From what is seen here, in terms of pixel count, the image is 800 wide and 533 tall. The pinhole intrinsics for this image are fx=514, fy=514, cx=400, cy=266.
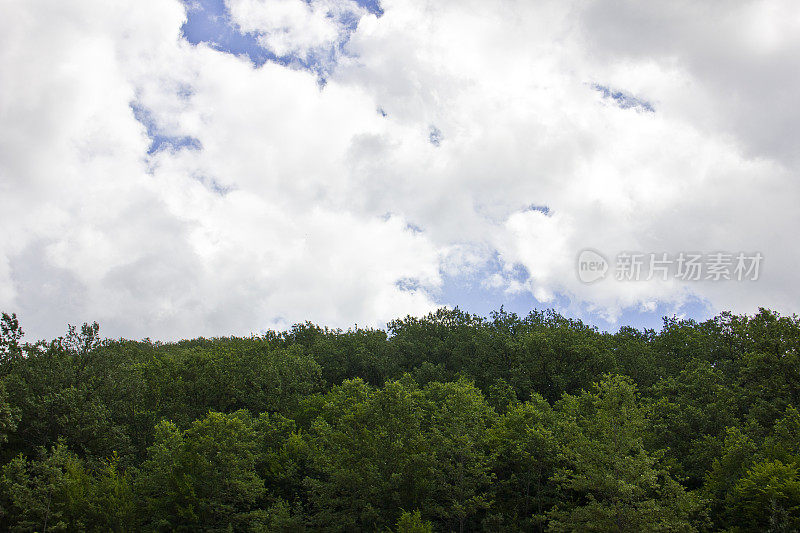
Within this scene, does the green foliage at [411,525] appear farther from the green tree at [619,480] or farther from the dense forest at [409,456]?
the green tree at [619,480]

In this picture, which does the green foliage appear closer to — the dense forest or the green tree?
the dense forest

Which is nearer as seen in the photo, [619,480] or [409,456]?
[619,480]

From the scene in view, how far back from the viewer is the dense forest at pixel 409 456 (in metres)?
33.1

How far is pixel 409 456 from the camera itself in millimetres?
→ 40062

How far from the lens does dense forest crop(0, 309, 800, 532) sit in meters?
33.1

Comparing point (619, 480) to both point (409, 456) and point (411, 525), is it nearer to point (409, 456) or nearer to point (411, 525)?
point (411, 525)

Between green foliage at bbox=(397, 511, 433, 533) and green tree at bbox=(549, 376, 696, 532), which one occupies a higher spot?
green tree at bbox=(549, 376, 696, 532)

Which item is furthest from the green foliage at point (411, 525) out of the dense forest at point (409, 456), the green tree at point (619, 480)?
the green tree at point (619, 480)

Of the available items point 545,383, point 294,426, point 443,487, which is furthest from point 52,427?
point 545,383

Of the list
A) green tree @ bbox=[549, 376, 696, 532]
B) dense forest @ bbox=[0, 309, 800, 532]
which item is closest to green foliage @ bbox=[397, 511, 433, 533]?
dense forest @ bbox=[0, 309, 800, 532]

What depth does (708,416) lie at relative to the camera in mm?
44000

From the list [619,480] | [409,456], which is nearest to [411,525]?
[409,456]

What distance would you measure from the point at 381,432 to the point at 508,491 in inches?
475

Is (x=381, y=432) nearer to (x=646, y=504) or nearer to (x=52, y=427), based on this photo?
(x=646, y=504)
